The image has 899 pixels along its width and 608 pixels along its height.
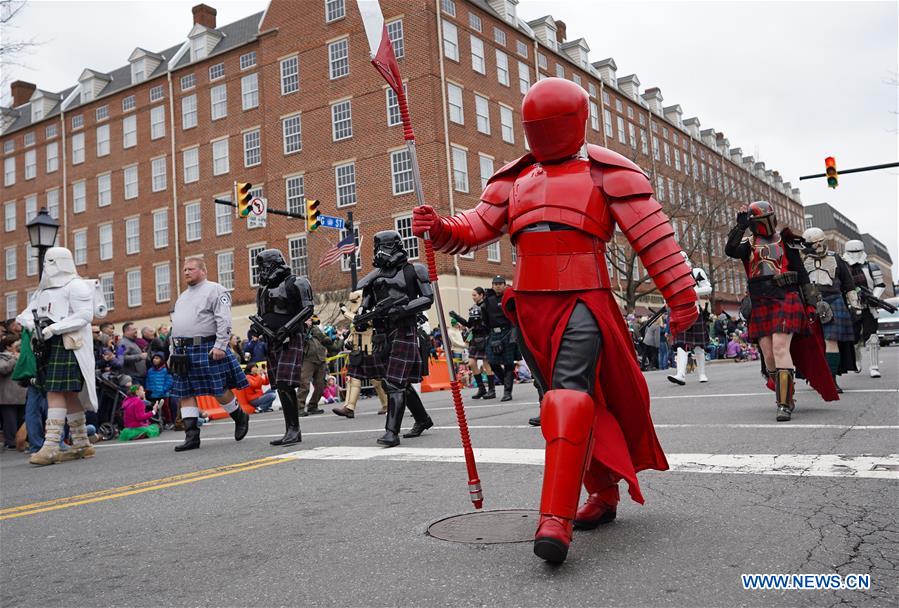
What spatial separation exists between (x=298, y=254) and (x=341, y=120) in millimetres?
6345

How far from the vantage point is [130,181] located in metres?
43.1

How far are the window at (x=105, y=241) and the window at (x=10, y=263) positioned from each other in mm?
8275

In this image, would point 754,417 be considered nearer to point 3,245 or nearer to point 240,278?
point 240,278

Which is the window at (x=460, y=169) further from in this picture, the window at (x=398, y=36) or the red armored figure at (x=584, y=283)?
the red armored figure at (x=584, y=283)

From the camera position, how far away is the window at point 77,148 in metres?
45.6

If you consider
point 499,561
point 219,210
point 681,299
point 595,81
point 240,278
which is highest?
point 595,81

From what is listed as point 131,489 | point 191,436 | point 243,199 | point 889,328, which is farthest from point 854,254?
point 889,328

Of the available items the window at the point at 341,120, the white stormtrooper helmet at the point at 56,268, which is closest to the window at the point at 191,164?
the window at the point at 341,120

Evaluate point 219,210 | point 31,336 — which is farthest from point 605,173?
point 219,210

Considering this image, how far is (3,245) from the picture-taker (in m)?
49.5

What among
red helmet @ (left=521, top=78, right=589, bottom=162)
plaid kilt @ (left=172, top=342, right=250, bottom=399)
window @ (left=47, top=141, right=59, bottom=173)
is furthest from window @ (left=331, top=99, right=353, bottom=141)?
red helmet @ (left=521, top=78, right=589, bottom=162)

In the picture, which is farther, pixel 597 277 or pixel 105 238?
pixel 105 238

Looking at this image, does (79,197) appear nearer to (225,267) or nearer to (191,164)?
(191,164)

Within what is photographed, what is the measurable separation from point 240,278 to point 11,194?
21349 millimetres
